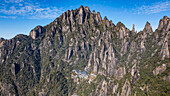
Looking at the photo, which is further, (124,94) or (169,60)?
(124,94)

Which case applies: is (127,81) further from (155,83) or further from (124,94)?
(155,83)

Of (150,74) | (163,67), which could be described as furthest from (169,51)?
(150,74)

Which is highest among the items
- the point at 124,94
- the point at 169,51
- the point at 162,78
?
the point at 169,51

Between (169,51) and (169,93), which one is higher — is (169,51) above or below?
above

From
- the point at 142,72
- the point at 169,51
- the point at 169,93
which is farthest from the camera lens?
the point at 142,72

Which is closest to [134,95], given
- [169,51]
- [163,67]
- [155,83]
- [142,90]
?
[142,90]

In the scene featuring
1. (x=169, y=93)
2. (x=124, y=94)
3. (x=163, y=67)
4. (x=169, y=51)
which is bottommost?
(x=124, y=94)

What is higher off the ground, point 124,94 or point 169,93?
point 169,93

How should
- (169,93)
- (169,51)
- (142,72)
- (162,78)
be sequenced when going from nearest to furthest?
(169,93) → (162,78) → (169,51) → (142,72)

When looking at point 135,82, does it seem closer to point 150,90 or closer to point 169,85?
point 150,90
